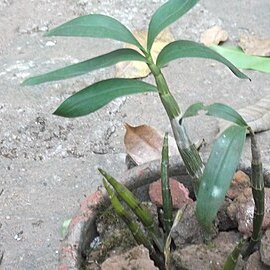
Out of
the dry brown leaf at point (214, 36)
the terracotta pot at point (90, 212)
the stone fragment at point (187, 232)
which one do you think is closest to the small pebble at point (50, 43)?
the dry brown leaf at point (214, 36)

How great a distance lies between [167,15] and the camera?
1.04 m

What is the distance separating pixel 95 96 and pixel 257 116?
2.72 feet

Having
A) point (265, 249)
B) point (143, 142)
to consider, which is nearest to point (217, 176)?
point (265, 249)

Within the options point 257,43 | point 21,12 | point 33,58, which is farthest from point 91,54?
point 257,43

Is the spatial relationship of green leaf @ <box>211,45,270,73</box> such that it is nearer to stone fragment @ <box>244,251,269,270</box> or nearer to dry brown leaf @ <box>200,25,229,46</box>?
dry brown leaf @ <box>200,25,229,46</box>

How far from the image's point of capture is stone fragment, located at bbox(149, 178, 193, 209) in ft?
4.00

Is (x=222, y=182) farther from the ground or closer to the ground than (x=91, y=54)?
farther from the ground

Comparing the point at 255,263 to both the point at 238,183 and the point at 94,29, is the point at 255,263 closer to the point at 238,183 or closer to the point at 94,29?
the point at 238,183

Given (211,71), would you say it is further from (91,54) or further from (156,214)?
(156,214)

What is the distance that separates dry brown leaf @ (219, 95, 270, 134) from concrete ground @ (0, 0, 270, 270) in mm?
40

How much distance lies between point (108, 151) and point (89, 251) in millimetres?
626

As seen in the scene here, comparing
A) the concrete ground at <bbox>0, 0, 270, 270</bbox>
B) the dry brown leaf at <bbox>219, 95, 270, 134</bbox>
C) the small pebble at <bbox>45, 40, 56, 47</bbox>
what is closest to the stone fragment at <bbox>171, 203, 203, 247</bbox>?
the concrete ground at <bbox>0, 0, 270, 270</bbox>

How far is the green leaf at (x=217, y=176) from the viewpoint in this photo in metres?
0.92

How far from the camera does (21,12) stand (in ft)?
7.41
